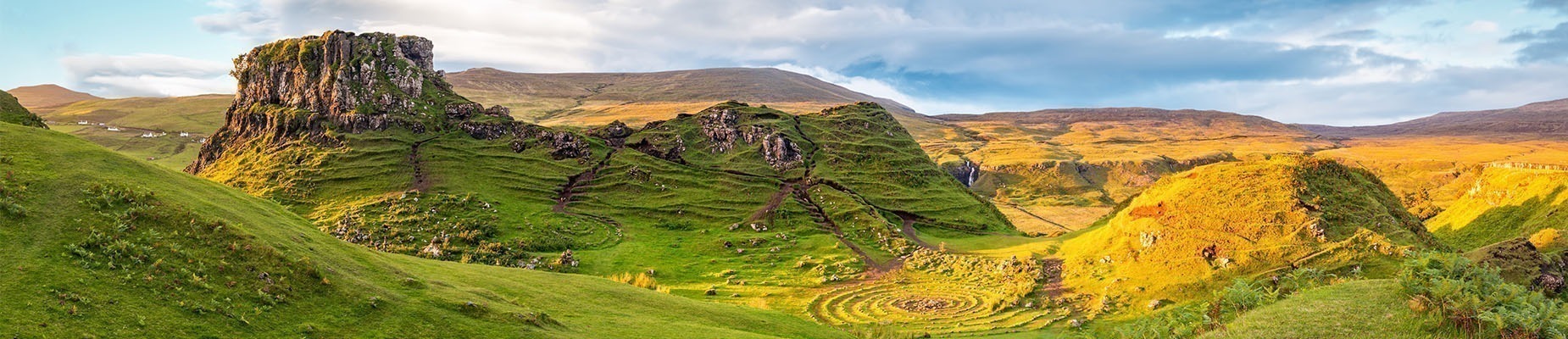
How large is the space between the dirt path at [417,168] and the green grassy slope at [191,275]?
67608mm

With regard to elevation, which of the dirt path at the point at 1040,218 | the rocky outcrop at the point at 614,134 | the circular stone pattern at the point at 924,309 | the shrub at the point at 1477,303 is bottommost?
the dirt path at the point at 1040,218

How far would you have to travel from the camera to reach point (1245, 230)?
51.6 m

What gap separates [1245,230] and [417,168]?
103 metres

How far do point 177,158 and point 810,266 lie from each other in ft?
631

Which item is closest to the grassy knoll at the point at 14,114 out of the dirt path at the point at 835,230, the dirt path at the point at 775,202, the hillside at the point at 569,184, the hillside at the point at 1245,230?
the hillside at the point at 569,184

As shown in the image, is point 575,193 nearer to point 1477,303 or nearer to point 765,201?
point 765,201

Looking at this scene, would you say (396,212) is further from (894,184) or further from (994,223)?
(994,223)

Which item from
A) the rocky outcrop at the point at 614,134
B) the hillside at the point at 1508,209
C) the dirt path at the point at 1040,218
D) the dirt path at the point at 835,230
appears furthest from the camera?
the dirt path at the point at 1040,218

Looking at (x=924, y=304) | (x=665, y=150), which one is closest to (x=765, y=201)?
(x=665, y=150)

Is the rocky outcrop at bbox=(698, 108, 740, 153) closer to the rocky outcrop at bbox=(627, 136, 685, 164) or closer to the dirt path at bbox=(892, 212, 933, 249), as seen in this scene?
the rocky outcrop at bbox=(627, 136, 685, 164)

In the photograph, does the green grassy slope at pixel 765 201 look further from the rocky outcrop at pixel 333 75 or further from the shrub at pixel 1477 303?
the shrub at pixel 1477 303

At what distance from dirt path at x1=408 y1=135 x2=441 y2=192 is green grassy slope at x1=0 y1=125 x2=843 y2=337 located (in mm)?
67608

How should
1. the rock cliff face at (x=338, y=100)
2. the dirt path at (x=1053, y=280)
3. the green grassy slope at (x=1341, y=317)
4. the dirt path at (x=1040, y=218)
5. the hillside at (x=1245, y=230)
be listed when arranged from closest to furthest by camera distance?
the green grassy slope at (x=1341, y=317), the hillside at (x=1245, y=230), the dirt path at (x=1053, y=280), the rock cliff face at (x=338, y=100), the dirt path at (x=1040, y=218)

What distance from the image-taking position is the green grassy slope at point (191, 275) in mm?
18719
